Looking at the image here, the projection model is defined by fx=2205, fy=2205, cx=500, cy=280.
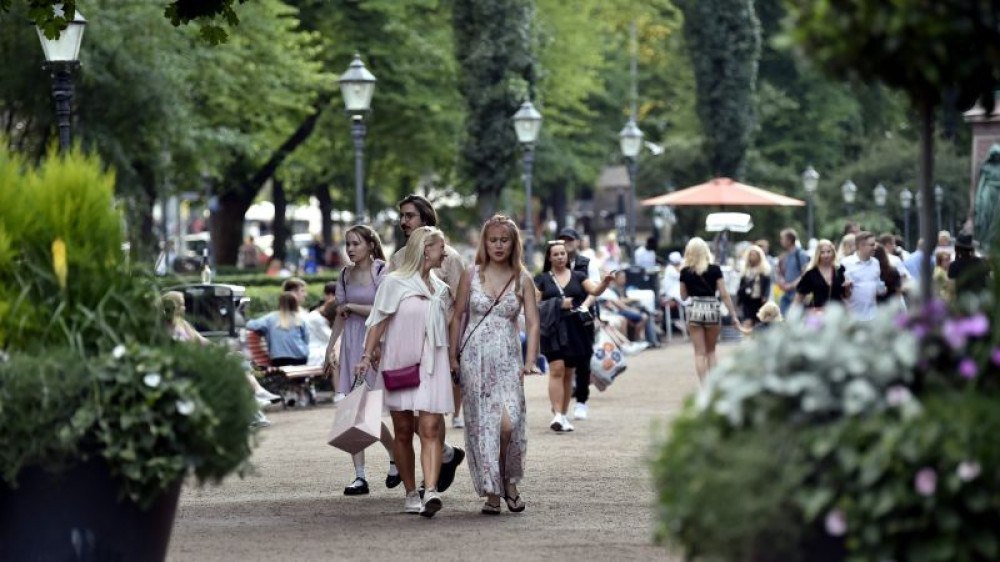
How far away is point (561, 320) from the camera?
1789cm

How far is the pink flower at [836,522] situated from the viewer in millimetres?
6062

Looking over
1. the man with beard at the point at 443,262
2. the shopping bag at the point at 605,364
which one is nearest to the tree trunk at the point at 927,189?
the man with beard at the point at 443,262

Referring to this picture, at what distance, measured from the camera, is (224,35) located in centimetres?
1415

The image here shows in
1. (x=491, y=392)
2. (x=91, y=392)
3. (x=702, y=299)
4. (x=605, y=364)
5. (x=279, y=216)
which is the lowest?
(x=605, y=364)

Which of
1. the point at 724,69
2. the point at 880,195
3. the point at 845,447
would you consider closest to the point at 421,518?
the point at 845,447

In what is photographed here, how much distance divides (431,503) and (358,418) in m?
0.65

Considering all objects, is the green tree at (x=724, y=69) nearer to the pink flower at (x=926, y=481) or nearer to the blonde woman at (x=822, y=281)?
the blonde woman at (x=822, y=281)

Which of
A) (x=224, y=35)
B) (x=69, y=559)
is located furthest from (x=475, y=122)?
(x=69, y=559)

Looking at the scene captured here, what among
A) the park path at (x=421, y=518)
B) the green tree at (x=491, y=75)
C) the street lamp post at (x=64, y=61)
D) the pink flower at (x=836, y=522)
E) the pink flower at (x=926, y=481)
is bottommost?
the park path at (x=421, y=518)

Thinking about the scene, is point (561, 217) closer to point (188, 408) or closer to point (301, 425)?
point (301, 425)

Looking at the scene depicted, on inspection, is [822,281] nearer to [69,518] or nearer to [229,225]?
[69,518]

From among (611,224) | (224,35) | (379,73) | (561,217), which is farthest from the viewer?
(611,224)

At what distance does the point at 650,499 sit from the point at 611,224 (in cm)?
9207

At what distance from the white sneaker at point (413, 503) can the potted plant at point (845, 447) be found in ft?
19.1
